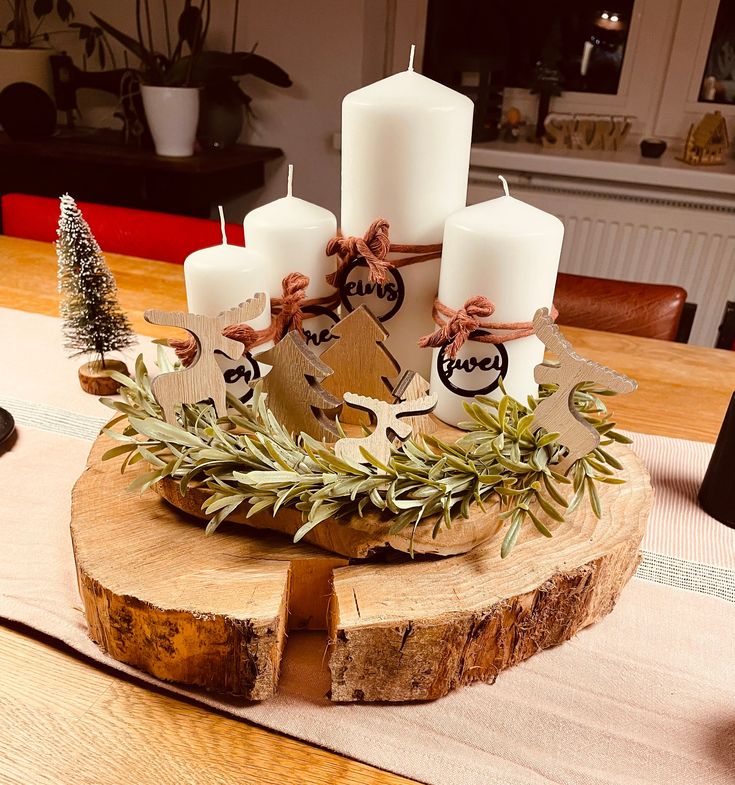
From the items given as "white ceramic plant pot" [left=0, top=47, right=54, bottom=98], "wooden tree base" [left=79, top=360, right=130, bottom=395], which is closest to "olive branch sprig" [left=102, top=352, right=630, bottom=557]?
"wooden tree base" [left=79, top=360, right=130, bottom=395]

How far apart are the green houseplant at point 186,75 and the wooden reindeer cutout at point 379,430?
71.3 inches

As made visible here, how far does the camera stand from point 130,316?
42.9 inches

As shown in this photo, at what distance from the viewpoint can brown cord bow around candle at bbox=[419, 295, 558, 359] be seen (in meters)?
0.62

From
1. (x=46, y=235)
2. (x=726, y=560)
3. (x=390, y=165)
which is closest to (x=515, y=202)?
(x=390, y=165)

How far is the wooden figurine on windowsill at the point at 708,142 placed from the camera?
2070 mm

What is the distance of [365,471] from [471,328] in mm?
179

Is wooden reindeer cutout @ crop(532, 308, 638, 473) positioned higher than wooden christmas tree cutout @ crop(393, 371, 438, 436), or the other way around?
wooden reindeer cutout @ crop(532, 308, 638, 473)

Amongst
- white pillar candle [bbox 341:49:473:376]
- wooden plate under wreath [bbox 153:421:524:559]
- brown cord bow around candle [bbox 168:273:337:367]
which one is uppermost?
white pillar candle [bbox 341:49:473:376]

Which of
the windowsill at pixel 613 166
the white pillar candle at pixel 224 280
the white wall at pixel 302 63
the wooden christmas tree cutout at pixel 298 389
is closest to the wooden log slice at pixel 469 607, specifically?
the wooden christmas tree cutout at pixel 298 389

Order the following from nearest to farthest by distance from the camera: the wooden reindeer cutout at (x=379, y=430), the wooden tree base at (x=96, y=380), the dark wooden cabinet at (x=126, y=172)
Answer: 1. the wooden reindeer cutout at (x=379, y=430)
2. the wooden tree base at (x=96, y=380)
3. the dark wooden cabinet at (x=126, y=172)

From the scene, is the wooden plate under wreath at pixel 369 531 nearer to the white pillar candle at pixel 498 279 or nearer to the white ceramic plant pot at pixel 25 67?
the white pillar candle at pixel 498 279

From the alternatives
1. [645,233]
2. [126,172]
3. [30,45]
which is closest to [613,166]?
[645,233]

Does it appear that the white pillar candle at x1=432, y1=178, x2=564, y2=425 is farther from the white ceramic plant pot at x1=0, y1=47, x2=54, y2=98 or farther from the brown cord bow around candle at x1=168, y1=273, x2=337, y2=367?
the white ceramic plant pot at x1=0, y1=47, x2=54, y2=98

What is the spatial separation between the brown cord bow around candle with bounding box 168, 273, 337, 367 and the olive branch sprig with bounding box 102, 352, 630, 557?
6cm
